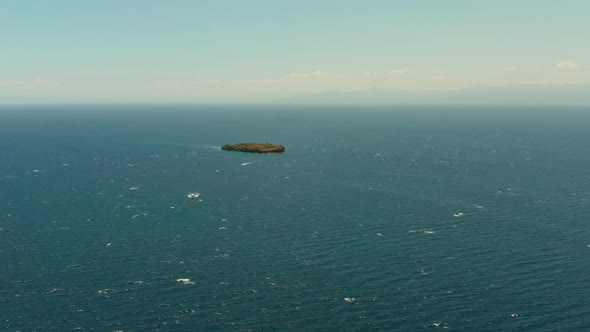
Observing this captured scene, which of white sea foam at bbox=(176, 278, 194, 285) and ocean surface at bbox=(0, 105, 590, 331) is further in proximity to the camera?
white sea foam at bbox=(176, 278, 194, 285)

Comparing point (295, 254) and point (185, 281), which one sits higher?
point (295, 254)

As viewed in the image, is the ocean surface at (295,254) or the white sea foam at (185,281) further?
the white sea foam at (185,281)

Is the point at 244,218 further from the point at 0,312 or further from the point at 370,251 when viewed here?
the point at 0,312

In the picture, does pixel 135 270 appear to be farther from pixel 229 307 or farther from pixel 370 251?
pixel 370 251

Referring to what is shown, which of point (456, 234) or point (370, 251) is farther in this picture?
point (456, 234)

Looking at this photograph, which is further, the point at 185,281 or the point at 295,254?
the point at 295,254

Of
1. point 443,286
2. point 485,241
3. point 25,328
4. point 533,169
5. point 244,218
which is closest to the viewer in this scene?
point 25,328

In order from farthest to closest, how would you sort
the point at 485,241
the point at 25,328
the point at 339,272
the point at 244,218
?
the point at 244,218
the point at 485,241
the point at 339,272
the point at 25,328

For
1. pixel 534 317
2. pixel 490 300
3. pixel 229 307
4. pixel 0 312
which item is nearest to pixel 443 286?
pixel 490 300

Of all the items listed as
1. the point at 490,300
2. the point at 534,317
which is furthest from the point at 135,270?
the point at 534,317
